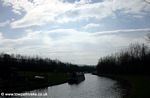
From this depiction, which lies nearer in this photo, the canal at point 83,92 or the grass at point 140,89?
the grass at point 140,89

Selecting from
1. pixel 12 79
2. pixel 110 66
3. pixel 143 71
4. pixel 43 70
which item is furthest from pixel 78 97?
pixel 110 66

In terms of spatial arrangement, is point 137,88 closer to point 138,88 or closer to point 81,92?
point 138,88

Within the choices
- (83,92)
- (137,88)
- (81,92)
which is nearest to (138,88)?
(137,88)

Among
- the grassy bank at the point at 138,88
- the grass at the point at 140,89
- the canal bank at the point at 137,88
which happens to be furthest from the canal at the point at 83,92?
the grass at the point at 140,89

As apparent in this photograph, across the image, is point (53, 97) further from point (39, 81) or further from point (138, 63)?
point (138, 63)

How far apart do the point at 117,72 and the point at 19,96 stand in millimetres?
89458

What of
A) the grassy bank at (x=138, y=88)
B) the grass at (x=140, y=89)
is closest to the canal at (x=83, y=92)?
the grassy bank at (x=138, y=88)

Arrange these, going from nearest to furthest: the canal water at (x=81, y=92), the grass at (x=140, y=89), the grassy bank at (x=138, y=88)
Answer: the grass at (x=140, y=89) → the grassy bank at (x=138, y=88) → the canal water at (x=81, y=92)

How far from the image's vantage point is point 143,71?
86.6 meters

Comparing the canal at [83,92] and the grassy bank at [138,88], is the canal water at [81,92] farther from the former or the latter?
the grassy bank at [138,88]

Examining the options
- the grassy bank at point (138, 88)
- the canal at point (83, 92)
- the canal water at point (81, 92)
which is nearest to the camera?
the grassy bank at point (138, 88)

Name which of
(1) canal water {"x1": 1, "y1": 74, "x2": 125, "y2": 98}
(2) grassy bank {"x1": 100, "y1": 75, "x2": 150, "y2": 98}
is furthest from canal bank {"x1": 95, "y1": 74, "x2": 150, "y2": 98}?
(1) canal water {"x1": 1, "y1": 74, "x2": 125, "y2": 98}

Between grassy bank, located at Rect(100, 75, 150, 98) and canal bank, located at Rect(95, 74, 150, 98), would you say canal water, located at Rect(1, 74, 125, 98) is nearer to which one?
canal bank, located at Rect(95, 74, 150, 98)

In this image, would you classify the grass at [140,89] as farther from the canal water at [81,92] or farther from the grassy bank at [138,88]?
the canal water at [81,92]
